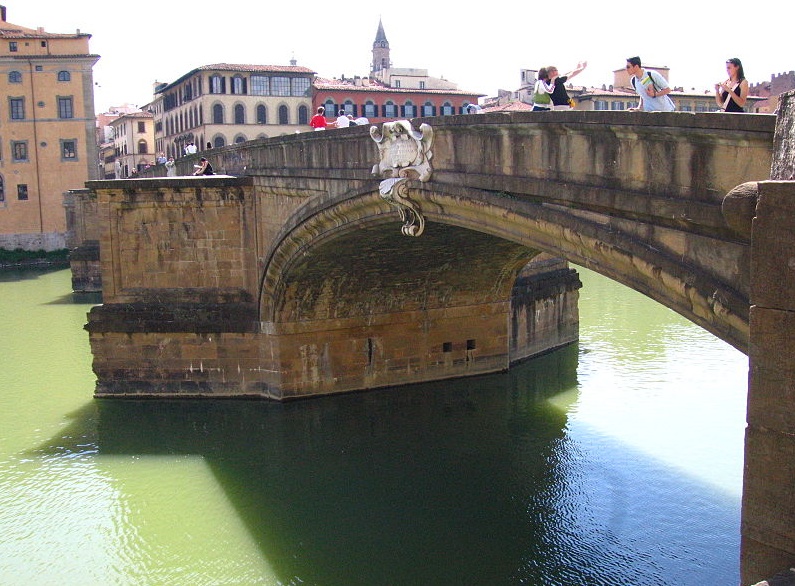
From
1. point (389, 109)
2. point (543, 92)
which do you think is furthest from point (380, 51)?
point (543, 92)

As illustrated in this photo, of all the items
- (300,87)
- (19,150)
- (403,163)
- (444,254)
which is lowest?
(444,254)

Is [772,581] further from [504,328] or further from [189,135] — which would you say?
[189,135]

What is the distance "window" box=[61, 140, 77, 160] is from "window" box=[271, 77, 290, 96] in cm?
1067

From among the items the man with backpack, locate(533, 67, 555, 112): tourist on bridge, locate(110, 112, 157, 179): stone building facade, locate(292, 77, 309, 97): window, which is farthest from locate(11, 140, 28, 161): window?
the man with backpack

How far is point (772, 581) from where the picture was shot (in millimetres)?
3918

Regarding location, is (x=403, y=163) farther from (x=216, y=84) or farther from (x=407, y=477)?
(x=216, y=84)

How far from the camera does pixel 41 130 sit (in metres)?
38.2

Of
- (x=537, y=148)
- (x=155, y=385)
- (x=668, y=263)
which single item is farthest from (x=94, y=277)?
(x=668, y=263)

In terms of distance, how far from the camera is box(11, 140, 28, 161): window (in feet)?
125

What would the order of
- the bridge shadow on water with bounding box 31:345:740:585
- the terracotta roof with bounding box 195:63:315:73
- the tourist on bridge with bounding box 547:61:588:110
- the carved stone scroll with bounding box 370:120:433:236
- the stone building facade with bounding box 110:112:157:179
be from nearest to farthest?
the tourist on bridge with bounding box 547:61:588:110 < the carved stone scroll with bounding box 370:120:433:236 < the bridge shadow on water with bounding box 31:345:740:585 < the terracotta roof with bounding box 195:63:315:73 < the stone building facade with bounding box 110:112:157:179

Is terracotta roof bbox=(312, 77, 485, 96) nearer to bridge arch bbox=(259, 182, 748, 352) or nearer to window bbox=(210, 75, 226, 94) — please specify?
window bbox=(210, 75, 226, 94)

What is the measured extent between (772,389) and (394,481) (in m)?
8.44

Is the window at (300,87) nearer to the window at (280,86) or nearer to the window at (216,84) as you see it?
the window at (280,86)

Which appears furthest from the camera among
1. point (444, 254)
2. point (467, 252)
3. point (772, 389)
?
point (467, 252)
